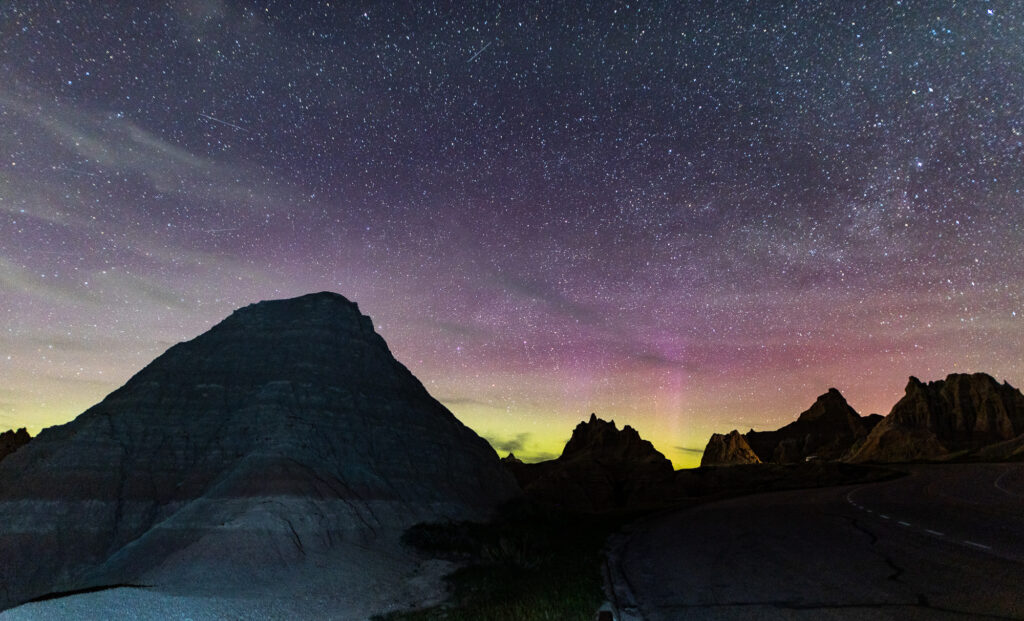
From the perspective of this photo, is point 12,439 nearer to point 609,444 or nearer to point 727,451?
point 609,444

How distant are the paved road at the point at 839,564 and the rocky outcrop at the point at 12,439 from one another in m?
99.1

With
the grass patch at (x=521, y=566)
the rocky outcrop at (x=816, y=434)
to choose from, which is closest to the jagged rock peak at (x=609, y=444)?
the rocky outcrop at (x=816, y=434)

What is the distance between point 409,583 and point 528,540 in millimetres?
5628

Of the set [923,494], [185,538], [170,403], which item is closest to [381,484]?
[185,538]

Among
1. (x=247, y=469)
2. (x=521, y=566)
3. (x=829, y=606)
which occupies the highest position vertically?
(x=247, y=469)

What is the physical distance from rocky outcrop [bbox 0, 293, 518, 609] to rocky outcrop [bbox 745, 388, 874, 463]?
432ft

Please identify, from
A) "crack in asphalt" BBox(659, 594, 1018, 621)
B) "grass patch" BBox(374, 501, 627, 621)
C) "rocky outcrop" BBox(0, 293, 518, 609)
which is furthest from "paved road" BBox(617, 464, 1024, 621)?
"rocky outcrop" BBox(0, 293, 518, 609)

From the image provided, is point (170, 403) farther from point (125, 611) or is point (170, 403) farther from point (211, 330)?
point (125, 611)

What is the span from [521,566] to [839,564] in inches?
367

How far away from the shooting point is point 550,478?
99250 millimetres

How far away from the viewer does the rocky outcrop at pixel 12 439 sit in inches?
3356

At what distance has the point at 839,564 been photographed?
12727mm

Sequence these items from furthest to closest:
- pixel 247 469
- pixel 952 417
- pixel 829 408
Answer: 1. pixel 829 408
2. pixel 952 417
3. pixel 247 469

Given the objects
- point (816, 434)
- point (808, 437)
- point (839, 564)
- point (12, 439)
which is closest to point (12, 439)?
point (12, 439)
